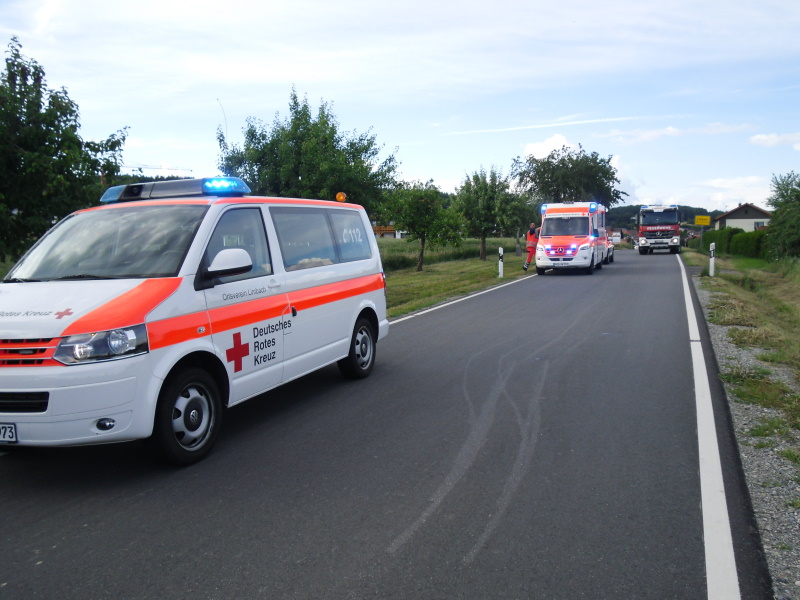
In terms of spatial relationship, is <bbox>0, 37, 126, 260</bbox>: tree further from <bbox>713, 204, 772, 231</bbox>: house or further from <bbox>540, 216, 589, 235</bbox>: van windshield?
<bbox>713, 204, 772, 231</bbox>: house

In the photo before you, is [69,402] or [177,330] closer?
[69,402]

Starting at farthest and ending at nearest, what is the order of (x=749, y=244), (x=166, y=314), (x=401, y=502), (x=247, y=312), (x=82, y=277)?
(x=749, y=244), (x=247, y=312), (x=82, y=277), (x=166, y=314), (x=401, y=502)

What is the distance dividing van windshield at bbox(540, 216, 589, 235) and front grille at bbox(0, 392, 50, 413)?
924 inches

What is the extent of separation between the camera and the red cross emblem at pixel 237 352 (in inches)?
A: 219

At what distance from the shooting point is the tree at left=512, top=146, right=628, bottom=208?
2304 inches

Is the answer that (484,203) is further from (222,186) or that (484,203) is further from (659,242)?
(222,186)

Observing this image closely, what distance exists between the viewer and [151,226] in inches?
223

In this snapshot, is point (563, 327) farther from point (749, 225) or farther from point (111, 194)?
point (749, 225)

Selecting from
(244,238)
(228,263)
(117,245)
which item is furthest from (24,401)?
(244,238)

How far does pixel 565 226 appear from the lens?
86.4ft

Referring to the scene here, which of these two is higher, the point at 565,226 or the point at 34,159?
the point at 34,159

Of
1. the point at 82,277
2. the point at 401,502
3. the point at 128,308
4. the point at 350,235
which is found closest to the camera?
the point at 401,502

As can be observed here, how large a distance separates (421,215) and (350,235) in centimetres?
2604

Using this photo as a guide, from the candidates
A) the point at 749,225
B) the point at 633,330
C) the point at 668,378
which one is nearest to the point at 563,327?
the point at 633,330
